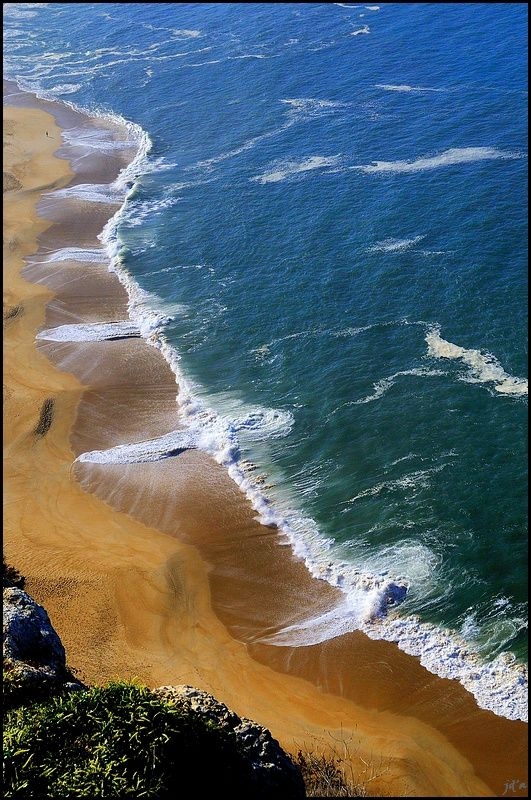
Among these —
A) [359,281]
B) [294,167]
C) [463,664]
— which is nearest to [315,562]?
[463,664]

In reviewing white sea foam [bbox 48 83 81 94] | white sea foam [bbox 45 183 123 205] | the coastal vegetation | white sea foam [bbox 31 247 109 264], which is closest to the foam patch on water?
the coastal vegetation

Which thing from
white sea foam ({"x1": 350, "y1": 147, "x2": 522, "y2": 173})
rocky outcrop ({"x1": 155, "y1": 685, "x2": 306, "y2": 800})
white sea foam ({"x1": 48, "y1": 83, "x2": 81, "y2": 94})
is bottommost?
rocky outcrop ({"x1": 155, "y1": 685, "x2": 306, "y2": 800})

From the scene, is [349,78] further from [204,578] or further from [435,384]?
[204,578]

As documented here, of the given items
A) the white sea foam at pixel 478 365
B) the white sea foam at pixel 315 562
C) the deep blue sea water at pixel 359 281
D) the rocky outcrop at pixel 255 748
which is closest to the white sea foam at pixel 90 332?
the white sea foam at pixel 315 562

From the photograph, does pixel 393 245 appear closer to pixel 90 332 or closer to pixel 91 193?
pixel 90 332

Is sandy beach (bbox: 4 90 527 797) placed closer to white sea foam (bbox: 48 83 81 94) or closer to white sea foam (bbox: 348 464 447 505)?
white sea foam (bbox: 348 464 447 505)

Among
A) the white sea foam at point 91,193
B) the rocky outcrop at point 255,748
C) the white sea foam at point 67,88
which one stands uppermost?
the white sea foam at point 67,88

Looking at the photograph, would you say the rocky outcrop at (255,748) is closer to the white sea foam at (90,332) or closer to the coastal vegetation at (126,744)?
the coastal vegetation at (126,744)
